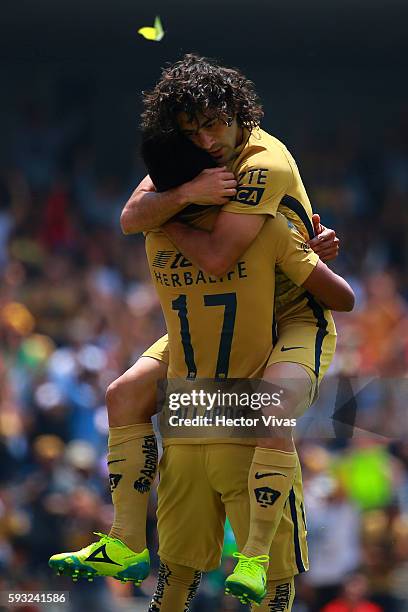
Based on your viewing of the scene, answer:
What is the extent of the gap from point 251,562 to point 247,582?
12cm


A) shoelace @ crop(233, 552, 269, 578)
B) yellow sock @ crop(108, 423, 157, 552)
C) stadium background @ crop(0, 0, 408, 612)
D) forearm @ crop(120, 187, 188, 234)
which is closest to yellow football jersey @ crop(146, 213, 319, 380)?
forearm @ crop(120, 187, 188, 234)

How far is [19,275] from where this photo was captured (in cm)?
961

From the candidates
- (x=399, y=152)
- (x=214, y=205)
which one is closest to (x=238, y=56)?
(x=399, y=152)

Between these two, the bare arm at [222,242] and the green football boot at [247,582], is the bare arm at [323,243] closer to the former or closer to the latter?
the bare arm at [222,242]

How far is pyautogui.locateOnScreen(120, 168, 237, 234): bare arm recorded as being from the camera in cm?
386

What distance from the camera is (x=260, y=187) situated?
3875 millimetres

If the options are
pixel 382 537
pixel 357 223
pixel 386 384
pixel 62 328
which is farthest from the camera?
pixel 357 223

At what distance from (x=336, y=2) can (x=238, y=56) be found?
3.18 feet

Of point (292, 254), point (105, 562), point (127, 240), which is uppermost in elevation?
point (127, 240)

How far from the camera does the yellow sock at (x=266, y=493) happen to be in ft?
12.5

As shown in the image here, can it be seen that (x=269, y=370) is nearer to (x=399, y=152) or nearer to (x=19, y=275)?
(x=19, y=275)

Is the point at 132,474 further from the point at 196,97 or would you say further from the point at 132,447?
the point at 196,97

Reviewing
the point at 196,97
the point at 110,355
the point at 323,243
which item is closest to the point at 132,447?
the point at 323,243

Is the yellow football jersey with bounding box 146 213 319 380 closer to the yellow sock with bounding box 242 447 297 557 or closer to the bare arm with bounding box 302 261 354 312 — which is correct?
the bare arm with bounding box 302 261 354 312
